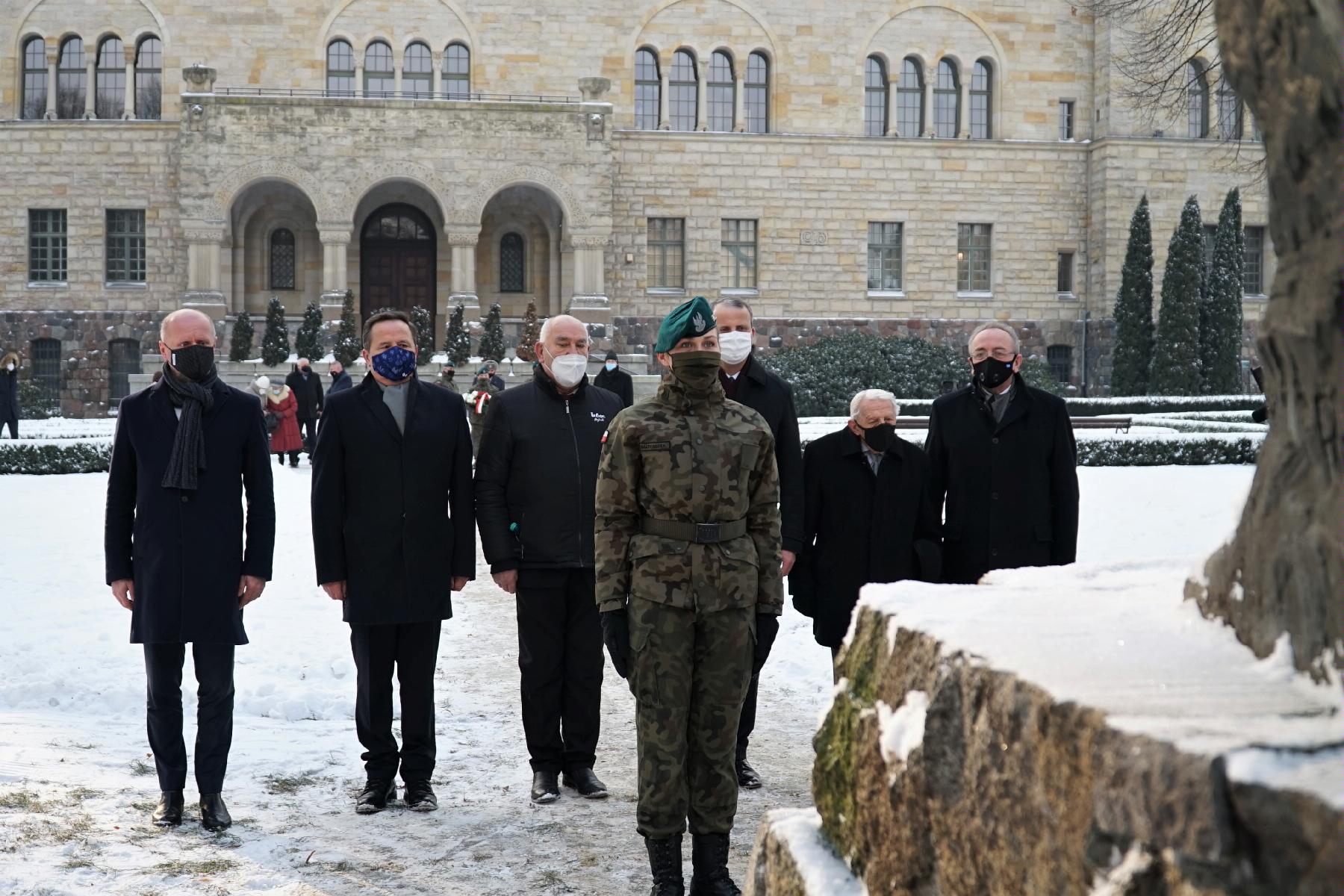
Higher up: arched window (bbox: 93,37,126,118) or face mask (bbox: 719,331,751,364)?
arched window (bbox: 93,37,126,118)

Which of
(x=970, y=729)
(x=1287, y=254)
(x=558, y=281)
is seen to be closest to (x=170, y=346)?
(x=970, y=729)

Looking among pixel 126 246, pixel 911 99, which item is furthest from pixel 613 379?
pixel 126 246

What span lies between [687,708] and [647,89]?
31122 millimetres

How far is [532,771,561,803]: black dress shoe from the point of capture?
5.71 metres

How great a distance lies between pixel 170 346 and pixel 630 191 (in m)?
28.6

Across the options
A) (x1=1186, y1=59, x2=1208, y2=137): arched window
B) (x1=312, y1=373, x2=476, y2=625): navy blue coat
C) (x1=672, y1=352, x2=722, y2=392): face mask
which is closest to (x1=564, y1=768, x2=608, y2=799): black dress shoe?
(x1=312, y1=373, x2=476, y2=625): navy blue coat

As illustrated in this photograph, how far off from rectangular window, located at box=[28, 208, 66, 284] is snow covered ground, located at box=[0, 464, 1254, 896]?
2455 centimetres

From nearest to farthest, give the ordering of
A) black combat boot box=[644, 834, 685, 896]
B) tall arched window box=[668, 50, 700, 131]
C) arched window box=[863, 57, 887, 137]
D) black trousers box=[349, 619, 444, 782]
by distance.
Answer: black combat boot box=[644, 834, 685, 896]
black trousers box=[349, 619, 444, 782]
tall arched window box=[668, 50, 700, 131]
arched window box=[863, 57, 887, 137]

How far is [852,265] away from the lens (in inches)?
1358

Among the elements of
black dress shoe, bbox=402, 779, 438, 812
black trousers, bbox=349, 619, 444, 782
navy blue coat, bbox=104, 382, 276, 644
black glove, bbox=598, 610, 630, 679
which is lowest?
black dress shoe, bbox=402, 779, 438, 812

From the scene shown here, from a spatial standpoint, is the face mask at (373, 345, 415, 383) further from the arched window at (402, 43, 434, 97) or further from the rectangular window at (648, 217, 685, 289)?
the arched window at (402, 43, 434, 97)

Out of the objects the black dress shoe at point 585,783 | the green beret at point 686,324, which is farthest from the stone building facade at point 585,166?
the green beret at point 686,324

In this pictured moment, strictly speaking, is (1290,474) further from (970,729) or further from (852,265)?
(852,265)

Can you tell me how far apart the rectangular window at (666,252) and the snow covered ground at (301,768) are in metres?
23.6
